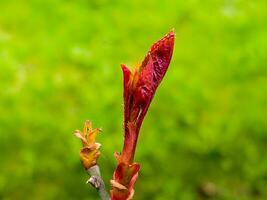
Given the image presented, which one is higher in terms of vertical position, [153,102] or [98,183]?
[153,102]

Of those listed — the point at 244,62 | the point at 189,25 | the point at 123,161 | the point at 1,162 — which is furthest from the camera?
the point at 189,25

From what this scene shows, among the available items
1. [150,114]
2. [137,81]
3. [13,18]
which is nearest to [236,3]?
[150,114]

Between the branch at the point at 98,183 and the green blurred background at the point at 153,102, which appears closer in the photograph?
the branch at the point at 98,183

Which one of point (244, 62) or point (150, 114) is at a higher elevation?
point (244, 62)

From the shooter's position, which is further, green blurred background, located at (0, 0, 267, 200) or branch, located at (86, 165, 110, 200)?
green blurred background, located at (0, 0, 267, 200)

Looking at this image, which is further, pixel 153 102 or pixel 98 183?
pixel 153 102

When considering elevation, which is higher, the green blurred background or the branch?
the green blurred background

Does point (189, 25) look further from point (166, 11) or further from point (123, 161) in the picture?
point (123, 161)

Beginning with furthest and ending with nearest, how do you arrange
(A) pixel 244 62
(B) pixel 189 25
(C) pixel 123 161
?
(B) pixel 189 25, (A) pixel 244 62, (C) pixel 123 161
